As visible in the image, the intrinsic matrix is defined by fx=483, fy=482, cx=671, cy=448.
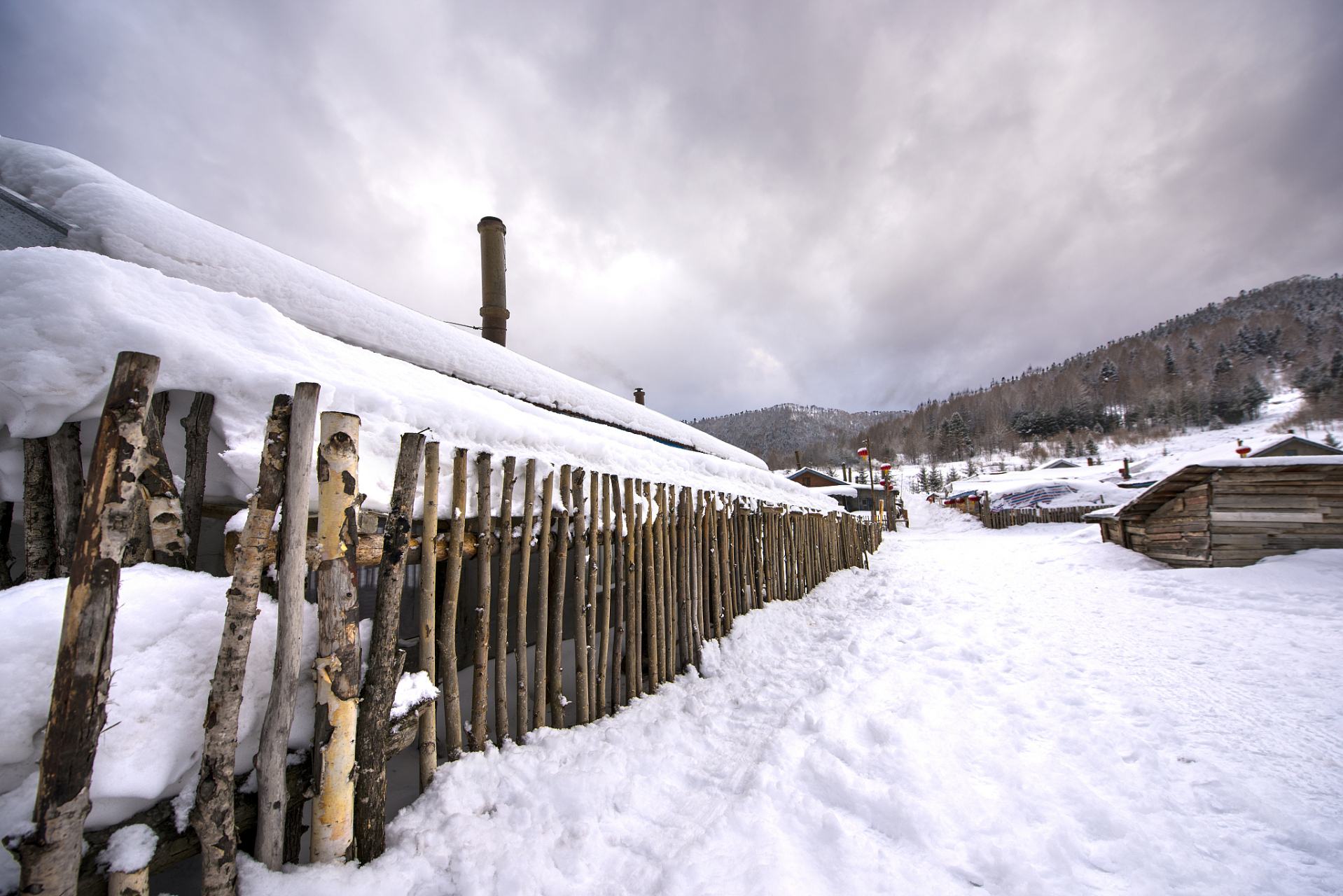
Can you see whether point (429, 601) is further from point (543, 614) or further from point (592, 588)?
point (592, 588)

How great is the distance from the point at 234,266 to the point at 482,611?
2.46m

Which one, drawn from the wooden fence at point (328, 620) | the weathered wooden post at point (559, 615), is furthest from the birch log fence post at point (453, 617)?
the weathered wooden post at point (559, 615)

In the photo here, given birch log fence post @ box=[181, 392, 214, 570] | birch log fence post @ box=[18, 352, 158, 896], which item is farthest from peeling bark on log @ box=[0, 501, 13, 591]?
birch log fence post @ box=[18, 352, 158, 896]

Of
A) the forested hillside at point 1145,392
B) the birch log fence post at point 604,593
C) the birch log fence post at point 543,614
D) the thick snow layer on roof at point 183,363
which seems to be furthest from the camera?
the forested hillside at point 1145,392

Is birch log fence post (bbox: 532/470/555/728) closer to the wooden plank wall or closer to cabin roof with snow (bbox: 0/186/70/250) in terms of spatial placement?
cabin roof with snow (bbox: 0/186/70/250)

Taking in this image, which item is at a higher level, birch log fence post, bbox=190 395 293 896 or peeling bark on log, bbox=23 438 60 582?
peeling bark on log, bbox=23 438 60 582

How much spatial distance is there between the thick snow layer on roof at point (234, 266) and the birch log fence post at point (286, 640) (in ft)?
5.08

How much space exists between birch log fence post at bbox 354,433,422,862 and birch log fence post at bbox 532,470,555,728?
0.93m

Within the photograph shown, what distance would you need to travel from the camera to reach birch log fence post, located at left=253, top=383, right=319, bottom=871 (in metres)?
1.46

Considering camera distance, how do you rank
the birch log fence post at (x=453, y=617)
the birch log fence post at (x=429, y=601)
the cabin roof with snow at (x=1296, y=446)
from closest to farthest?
the birch log fence post at (x=429, y=601) → the birch log fence post at (x=453, y=617) → the cabin roof with snow at (x=1296, y=446)

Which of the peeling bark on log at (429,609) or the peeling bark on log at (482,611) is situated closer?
the peeling bark on log at (429,609)

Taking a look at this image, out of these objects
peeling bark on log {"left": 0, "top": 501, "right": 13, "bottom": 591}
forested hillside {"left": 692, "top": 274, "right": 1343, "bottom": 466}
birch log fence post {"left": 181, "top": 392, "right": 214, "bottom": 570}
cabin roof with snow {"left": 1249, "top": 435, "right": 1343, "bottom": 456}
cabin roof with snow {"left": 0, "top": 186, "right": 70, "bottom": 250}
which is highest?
forested hillside {"left": 692, "top": 274, "right": 1343, "bottom": 466}

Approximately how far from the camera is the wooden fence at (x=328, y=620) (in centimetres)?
117

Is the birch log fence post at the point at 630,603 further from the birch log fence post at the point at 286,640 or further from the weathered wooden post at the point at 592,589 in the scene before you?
the birch log fence post at the point at 286,640
